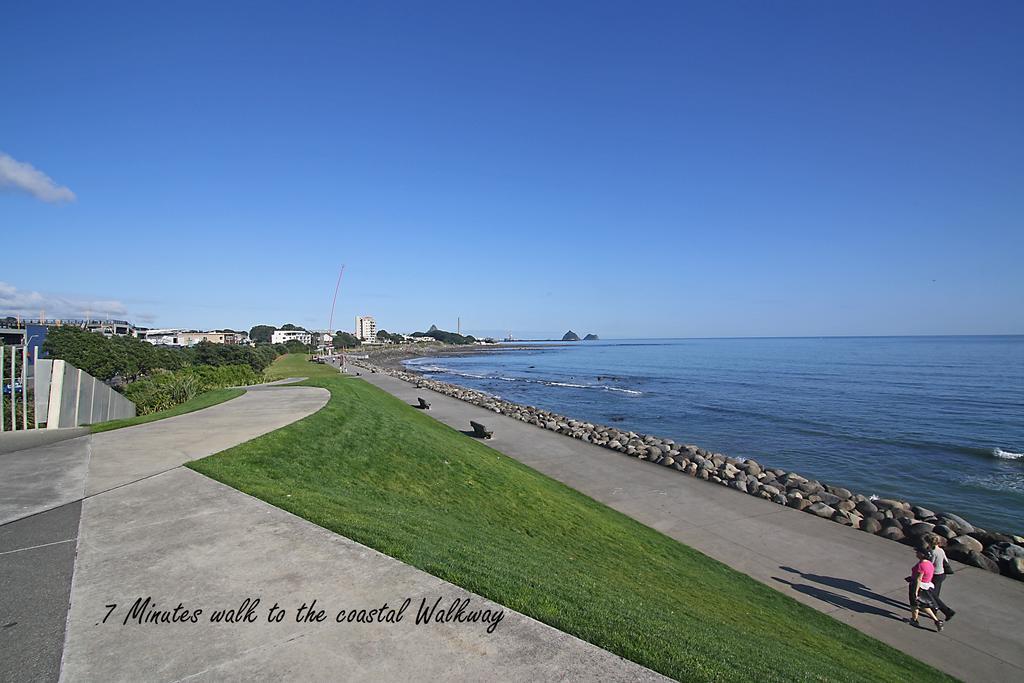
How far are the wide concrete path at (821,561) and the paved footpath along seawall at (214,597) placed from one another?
27.8ft

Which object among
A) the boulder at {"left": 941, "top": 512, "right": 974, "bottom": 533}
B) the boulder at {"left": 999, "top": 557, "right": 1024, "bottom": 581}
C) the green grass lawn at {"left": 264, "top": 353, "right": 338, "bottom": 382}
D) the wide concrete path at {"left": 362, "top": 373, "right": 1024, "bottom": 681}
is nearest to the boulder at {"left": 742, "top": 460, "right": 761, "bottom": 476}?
the wide concrete path at {"left": 362, "top": 373, "right": 1024, "bottom": 681}

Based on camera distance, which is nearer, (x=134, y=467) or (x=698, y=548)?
(x=134, y=467)

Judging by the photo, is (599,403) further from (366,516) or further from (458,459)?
(366,516)

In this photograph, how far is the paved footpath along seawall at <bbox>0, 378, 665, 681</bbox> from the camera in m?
3.31

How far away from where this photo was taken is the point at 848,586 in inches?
418

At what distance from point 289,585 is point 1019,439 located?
1435 inches

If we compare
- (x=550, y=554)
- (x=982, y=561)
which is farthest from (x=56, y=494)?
(x=982, y=561)

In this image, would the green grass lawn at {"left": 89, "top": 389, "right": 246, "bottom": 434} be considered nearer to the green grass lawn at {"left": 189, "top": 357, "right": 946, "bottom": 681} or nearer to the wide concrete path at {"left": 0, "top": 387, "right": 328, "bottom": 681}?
the wide concrete path at {"left": 0, "top": 387, "right": 328, "bottom": 681}

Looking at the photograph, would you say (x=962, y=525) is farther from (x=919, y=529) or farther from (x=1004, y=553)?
(x=1004, y=553)

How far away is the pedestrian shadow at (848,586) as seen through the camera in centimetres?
1001

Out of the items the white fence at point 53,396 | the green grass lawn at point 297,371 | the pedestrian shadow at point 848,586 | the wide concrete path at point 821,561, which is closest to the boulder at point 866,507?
the wide concrete path at point 821,561

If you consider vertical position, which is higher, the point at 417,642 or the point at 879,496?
the point at 417,642

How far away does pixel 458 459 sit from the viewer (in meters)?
13.4

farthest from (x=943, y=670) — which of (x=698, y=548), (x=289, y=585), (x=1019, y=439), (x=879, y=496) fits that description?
(x=1019, y=439)
